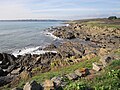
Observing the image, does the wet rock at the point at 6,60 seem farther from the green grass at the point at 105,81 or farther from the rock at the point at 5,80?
the green grass at the point at 105,81

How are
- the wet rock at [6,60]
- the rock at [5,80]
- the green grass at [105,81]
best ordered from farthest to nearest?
the wet rock at [6,60]
the rock at [5,80]
the green grass at [105,81]

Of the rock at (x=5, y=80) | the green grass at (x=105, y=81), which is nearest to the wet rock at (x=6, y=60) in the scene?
the rock at (x=5, y=80)

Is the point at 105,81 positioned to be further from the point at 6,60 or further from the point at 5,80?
the point at 6,60

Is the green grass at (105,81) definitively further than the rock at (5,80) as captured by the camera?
No

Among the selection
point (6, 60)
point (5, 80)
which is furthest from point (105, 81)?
point (6, 60)

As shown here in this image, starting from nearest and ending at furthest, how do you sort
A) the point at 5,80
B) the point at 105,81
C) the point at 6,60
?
the point at 105,81 → the point at 5,80 → the point at 6,60

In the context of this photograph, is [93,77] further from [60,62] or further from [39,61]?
[39,61]

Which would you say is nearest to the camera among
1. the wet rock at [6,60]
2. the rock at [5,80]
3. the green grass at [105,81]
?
the green grass at [105,81]

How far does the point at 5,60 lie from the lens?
34.2 meters

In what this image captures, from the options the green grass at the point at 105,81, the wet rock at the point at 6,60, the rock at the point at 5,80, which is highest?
the green grass at the point at 105,81

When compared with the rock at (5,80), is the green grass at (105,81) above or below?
above

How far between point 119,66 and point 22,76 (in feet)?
29.8

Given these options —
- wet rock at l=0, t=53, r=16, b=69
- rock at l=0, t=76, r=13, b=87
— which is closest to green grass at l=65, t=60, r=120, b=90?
rock at l=0, t=76, r=13, b=87

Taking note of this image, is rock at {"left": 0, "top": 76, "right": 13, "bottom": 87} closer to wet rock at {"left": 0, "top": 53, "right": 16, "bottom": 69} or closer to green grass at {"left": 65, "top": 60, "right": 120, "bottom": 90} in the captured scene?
green grass at {"left": 65, "top": 60, "right": 120, "bottom": 90}
